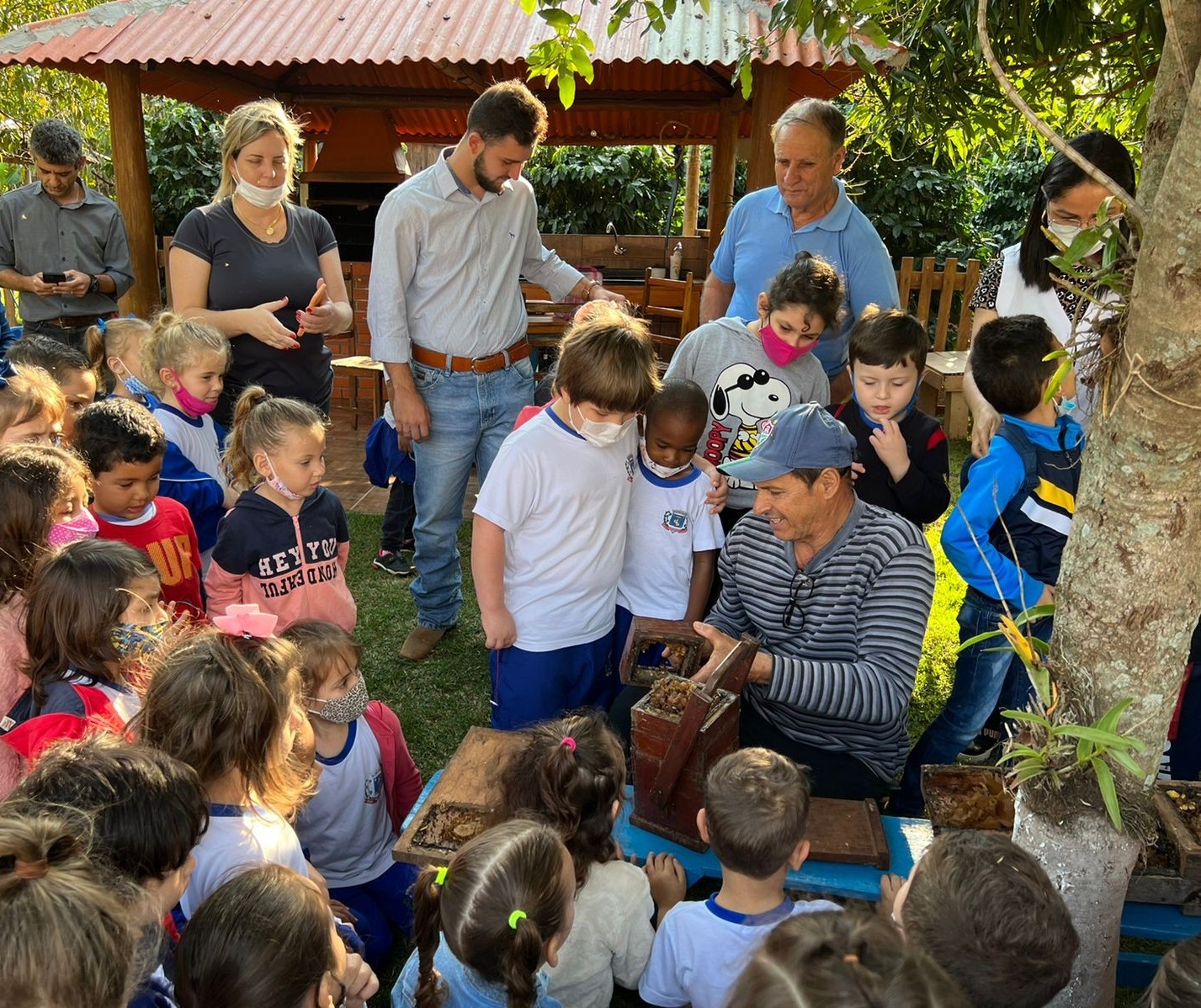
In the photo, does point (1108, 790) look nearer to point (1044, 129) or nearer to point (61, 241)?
point (1044, 129)

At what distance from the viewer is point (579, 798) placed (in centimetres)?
223

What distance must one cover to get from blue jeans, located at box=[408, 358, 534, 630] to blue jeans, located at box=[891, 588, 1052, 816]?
2.01 meters

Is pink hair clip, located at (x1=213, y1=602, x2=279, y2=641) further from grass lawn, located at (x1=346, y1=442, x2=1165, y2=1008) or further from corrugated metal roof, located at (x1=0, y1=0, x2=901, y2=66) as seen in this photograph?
corrugated metal roof, located at (x1=0, y1=0, x2=901, y2=66)

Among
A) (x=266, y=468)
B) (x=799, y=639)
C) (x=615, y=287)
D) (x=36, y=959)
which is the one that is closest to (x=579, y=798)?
(x=799, y=639)

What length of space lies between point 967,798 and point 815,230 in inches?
93.5

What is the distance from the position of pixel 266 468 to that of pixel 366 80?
7.35 m

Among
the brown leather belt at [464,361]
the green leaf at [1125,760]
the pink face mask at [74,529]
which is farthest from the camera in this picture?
the brown leather belt at [464,361]

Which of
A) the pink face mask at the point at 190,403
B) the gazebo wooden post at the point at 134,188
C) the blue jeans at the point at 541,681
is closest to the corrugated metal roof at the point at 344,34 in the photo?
the gazebo wooden post at the point at 134,188

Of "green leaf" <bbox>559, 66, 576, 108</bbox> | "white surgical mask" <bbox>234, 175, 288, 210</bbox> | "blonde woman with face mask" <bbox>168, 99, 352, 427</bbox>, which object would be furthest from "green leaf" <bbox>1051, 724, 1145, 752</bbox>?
"white surgical mask" <bbox>234, 175, 288, 210</bbox>

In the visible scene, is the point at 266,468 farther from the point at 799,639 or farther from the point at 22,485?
the point at 799,639

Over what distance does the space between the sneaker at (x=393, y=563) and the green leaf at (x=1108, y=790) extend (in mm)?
4029

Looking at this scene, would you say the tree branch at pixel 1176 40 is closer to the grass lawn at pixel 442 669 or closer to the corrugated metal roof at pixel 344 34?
the grass lawn at pixel 442 669


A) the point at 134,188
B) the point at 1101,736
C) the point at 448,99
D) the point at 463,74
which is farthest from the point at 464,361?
the point at 448,99

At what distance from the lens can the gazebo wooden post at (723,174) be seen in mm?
8766
